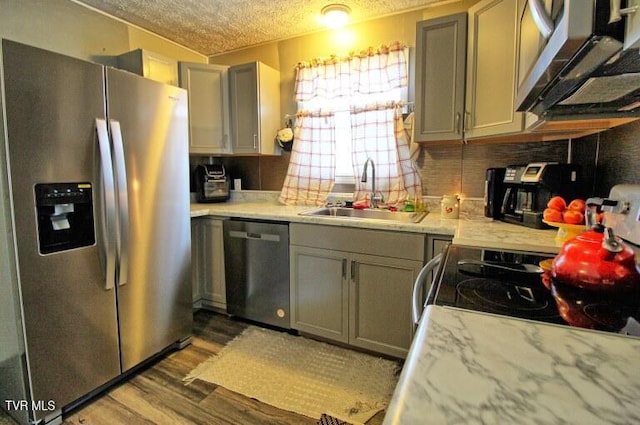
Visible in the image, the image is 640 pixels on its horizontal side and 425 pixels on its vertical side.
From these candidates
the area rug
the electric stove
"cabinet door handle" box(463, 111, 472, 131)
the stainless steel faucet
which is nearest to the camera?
the electric stove

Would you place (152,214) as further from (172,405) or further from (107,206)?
(172,405)

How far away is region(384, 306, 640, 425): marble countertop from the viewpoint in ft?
1.27

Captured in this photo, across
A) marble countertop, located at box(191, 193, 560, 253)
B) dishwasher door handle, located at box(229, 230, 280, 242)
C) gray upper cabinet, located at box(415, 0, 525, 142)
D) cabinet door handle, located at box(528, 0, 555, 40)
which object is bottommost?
dishwasher door handle, located at box(229, 230, 280, 242)

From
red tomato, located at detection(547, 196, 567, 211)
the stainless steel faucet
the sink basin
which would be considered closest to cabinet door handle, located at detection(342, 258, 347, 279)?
the sink basin

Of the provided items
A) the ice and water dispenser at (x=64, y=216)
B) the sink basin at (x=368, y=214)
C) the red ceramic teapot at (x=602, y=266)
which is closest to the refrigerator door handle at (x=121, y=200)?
the ice and water dispenser at (x=64, y=216)

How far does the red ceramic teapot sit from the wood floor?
45.9 inches

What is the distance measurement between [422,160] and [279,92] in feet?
4.58

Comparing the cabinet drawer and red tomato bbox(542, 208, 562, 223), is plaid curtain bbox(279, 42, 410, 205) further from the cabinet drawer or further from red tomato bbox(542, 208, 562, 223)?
red tomato bbox(542, 208, 562, 223)

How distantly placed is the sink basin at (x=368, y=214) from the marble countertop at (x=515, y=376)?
160cm

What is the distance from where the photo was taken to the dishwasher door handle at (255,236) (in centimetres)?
231

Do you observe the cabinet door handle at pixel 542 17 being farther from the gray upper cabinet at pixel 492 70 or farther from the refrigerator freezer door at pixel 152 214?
the refrigerator freezer door at pixel 152 214

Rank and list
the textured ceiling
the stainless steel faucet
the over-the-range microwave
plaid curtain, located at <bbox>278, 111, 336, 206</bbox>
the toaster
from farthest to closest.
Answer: the toaster → plaid curtain, located at <bbox>278, 111, 336, 206</bbox> → the stainless steel faucet → the textured ceiling → the over-the-range microwave

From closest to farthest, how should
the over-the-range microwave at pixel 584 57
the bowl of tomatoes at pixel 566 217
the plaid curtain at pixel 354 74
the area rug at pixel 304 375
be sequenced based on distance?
the over-the-range microwave at pixel 584 57 < the bowl of tomatoes at pixel 566 217 < the area rug at pixel 304 375 < the plaid curtain at pixel 354 74

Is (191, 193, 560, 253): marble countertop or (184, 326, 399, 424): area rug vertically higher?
(191, 193, 560, 253): marble countertop
